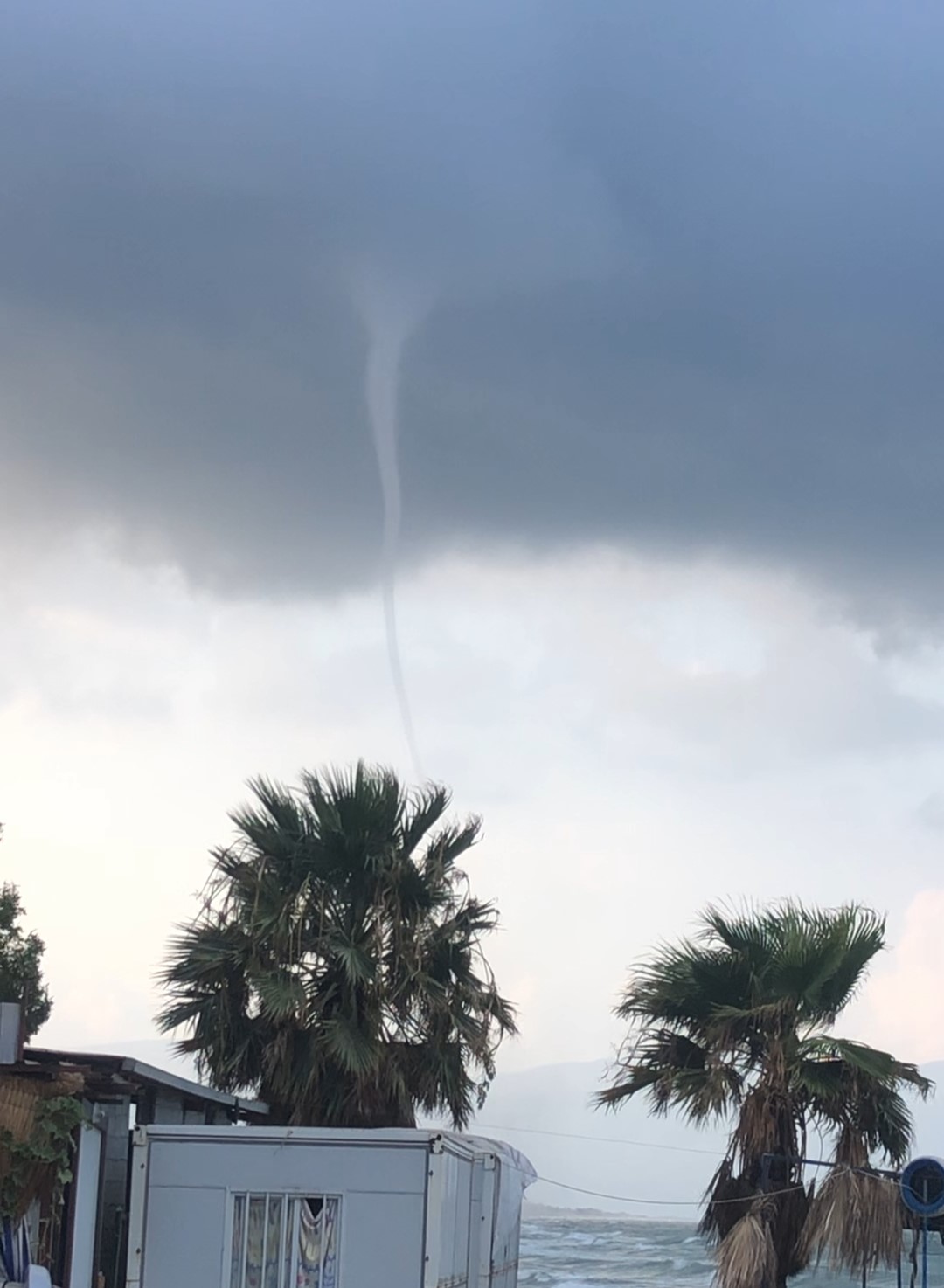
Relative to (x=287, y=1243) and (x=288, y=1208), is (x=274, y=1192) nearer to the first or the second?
(x=288, y=1208)

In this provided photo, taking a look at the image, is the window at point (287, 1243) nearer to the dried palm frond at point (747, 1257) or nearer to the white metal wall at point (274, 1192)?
the white metal wall at point (274, 1192)

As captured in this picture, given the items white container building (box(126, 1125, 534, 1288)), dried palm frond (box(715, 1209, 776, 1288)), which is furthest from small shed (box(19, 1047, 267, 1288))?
dried palm frond (box(715, 1209, 776, 1288))

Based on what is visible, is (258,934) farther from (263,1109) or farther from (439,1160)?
(439,1160)

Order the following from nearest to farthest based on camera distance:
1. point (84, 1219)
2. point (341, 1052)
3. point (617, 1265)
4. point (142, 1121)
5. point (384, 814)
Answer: point (84, 1219) < point (142, 1121) < point (341, 1052) < point (384, 814) < point (617, 1265)

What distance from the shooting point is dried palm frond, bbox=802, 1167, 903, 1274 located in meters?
16.5

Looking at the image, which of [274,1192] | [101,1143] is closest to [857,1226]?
[274,1192]

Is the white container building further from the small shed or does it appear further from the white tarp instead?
the white tarp

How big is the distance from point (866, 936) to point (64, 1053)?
8.61m

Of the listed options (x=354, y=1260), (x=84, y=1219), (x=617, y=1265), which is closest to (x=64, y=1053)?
(x=84, y=1219)

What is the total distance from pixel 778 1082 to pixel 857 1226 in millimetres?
1714

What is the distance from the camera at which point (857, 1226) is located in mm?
16562

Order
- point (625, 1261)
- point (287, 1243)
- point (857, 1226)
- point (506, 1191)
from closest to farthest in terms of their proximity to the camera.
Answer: point (287, 1243) → point (857, 1226) → point (506, 1191) → point (625, 1261)

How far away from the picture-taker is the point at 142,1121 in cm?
1816

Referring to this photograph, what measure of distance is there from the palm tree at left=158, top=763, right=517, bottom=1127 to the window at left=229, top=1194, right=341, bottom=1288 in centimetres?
468
